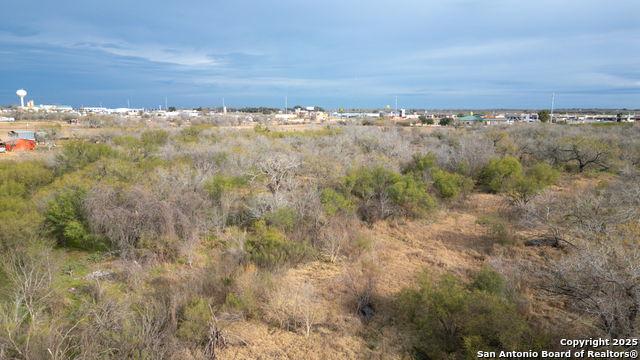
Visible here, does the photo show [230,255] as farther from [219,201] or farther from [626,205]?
[626,205]

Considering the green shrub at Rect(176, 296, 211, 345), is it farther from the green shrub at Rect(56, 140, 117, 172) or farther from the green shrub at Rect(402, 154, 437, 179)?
the green shrub at Rect(56, 140, 117, 172)

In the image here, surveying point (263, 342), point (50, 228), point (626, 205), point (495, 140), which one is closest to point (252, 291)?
point (263, 342)

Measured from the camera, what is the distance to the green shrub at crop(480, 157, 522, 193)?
63.3ft

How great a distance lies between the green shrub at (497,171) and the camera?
1928cm

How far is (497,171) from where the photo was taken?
63.8ft

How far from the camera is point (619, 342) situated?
17.4 ft

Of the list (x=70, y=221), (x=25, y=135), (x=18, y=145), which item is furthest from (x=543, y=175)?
(x=25, y=135)

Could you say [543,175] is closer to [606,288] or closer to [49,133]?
[606,288]

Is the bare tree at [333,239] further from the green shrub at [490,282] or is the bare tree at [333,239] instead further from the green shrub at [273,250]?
the green shrub at [490,282]

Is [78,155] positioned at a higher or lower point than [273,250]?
higher

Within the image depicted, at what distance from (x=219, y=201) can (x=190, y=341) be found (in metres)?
8.22

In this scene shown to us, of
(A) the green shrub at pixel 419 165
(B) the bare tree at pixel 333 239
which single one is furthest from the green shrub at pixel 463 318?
(A) the green shrub at pixel 419 165

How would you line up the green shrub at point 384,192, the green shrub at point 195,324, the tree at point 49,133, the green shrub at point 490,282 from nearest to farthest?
the green shrub at point 195,324
the green shrub at point 490,282
the green shrub at point 384,192
the tree at point 49,133

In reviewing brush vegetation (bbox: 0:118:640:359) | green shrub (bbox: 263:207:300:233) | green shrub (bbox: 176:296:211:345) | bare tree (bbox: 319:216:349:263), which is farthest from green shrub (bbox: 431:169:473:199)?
green shrub (bbox: 176:296:211:345)
